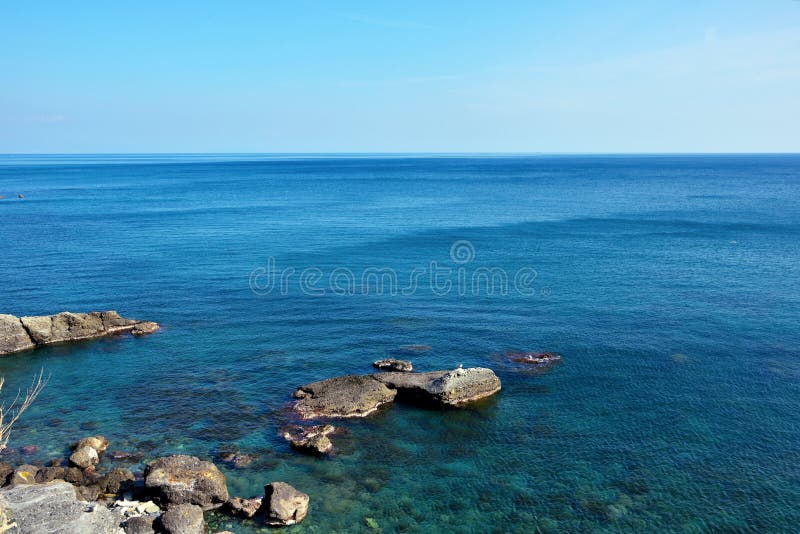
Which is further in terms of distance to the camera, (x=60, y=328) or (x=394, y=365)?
(x=60, y=328)

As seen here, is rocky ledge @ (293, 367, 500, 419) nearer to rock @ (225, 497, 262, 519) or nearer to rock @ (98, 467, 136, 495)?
rock @ (225, 497, 262, 519)

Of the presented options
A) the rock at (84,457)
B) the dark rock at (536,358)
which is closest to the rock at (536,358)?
the dark rock at (536,358)

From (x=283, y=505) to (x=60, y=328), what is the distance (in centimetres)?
3979

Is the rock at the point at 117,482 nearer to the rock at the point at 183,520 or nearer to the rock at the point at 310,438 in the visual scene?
the rock at the point at 183,520

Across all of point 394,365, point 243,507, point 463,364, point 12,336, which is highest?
point 12,336

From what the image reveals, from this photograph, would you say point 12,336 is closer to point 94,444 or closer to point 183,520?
point 94,444

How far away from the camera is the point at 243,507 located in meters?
32.1

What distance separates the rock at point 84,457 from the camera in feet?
117

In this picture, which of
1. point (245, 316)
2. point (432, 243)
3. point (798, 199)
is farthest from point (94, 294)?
point (798, 199)

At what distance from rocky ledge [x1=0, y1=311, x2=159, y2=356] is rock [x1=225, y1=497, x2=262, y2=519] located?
108 ft

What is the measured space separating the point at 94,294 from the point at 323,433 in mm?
46865

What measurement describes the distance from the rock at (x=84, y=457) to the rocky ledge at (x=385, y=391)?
1424 cm

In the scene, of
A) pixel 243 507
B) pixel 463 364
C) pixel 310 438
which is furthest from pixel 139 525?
pixel 463 364

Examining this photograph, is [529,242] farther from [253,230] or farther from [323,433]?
[323,433]
